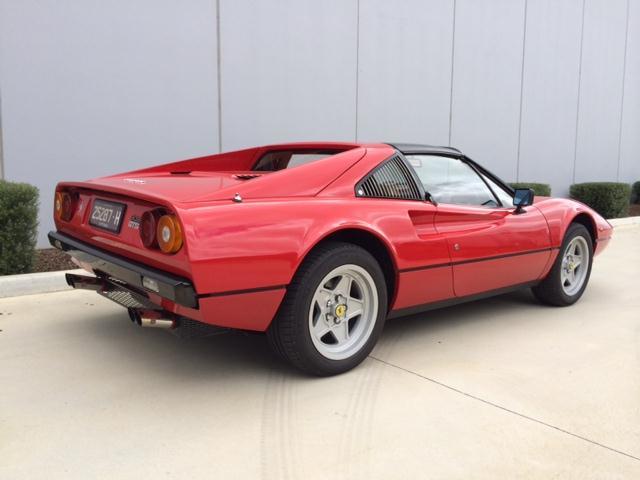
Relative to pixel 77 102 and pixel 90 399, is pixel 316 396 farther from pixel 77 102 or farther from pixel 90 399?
pixel 77 102

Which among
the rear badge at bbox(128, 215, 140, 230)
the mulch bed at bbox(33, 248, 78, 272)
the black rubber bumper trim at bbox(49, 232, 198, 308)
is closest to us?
the black rubber bumper trim at bbox(49, 232, 198, 308)

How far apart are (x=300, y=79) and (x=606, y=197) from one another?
23.6ft

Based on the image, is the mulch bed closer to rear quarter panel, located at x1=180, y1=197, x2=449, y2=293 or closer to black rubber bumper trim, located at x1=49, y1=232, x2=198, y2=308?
black rubber bumper trim, located at x1=49, y1=232, x2=198, y2=308

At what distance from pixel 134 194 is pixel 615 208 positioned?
36.5 ft

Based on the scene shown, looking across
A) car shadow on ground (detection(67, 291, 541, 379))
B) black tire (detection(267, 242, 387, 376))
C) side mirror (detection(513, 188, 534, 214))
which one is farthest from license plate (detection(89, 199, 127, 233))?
side mirror (detection(513, 188, 534, 214))

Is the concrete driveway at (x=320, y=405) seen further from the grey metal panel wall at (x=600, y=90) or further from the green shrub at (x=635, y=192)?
the green shrub at (x=635, y=192)

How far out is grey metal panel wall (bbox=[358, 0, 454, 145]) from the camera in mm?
8547

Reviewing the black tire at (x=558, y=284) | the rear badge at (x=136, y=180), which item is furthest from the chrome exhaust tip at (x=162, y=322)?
the black tire at (x=558, y=284)

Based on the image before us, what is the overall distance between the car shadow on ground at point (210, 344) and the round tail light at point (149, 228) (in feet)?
2.31

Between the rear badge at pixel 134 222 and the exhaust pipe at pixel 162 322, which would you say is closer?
the exhaust pipe at pixel 162 322

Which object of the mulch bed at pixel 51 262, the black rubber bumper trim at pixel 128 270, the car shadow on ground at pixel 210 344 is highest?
Answer: the black rubber bumper trim at pixel 128 270

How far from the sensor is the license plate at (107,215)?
301 centimetres

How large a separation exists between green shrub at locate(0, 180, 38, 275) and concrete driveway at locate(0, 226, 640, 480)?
0.88m

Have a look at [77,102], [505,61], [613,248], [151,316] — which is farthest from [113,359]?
[505,61]
